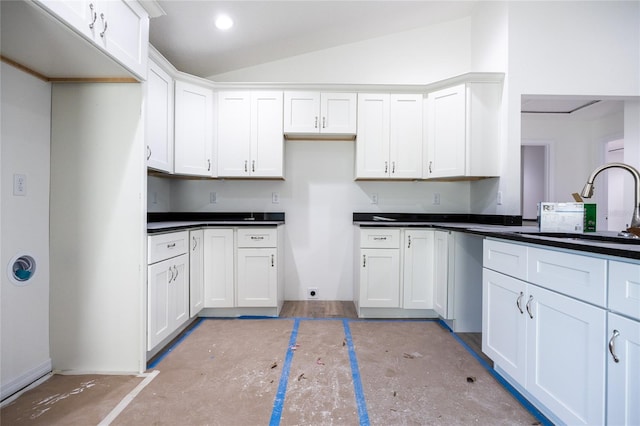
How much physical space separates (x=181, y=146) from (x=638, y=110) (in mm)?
4338

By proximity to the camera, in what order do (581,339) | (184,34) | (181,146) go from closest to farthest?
1. (581,339)
2. (184,34)
3. (181,146)

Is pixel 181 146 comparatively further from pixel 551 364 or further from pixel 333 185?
pixel 551 364

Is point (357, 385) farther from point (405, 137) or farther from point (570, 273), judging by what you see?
point (405, 137)

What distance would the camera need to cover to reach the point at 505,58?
253cm

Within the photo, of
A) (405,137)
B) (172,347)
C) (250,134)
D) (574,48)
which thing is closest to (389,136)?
(405,137)

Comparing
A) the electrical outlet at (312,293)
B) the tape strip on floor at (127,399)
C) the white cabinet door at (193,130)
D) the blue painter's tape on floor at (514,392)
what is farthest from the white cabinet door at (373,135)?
the tape strip on floor at (127,399)

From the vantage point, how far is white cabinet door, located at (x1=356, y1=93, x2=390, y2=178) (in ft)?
9.48

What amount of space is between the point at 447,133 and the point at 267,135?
1791 mm

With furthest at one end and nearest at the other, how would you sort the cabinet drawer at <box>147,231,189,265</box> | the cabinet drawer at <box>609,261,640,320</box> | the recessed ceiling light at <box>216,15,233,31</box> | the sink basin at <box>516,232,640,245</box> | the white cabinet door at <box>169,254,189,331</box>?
1. the recessed ceiling light at <box>216,15,233,31</box>
2. the white cabinet door at <box>169,254,189,331</box>
3. the cabinet drawer at <box>147,231,189,265</box>
4. the sink basin at <box>516,232,640,245</box>
5. the cabinet drawer at <box>609,261,640,320</box>

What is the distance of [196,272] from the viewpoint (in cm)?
257

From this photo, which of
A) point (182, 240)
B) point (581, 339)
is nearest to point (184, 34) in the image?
point (182, 240)

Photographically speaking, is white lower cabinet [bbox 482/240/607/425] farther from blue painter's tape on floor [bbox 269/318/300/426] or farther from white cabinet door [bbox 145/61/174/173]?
white cabinet door [bbox 145/61/174/173]

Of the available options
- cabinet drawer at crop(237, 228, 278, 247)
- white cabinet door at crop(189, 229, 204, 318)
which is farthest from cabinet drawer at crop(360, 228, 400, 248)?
white cabinet door at crop(189, 229, 204, 318)

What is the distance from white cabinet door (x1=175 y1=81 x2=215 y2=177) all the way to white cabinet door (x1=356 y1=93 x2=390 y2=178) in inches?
60.1
